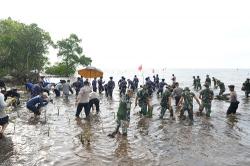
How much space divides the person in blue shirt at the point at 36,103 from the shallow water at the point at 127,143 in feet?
1.62

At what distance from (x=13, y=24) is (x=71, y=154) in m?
52.5

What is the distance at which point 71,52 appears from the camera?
267 feet

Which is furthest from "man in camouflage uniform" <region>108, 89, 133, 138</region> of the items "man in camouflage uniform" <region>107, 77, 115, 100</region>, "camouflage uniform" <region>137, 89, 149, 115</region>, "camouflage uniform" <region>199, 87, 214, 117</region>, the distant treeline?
the distant treeline

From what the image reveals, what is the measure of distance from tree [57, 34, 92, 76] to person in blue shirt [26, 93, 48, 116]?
210 ft

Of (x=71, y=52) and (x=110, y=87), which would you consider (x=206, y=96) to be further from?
(x=71, y=52)

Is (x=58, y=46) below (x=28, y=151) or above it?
above

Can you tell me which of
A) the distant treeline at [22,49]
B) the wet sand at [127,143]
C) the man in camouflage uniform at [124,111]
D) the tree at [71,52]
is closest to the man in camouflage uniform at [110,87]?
the wet sand at [127,143]

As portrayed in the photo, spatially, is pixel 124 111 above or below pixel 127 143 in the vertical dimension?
above

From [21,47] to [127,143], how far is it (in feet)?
155

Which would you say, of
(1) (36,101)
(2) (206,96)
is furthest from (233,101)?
(1) (36,101)

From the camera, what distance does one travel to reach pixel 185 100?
1739 centimetres

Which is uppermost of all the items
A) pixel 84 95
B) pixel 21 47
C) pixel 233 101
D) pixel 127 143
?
pixel 21 47

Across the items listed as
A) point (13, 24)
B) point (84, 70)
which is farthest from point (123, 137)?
→ point (13, 24)

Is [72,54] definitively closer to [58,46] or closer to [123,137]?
[58,46]
